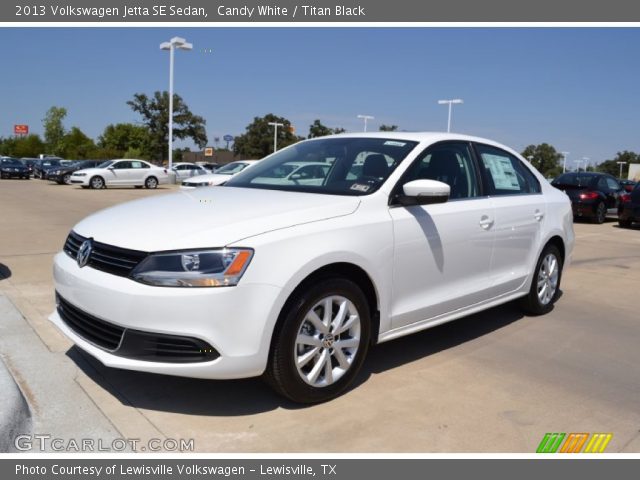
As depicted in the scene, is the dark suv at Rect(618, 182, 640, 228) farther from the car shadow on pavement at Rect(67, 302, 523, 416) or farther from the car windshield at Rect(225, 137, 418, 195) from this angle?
the car windshield at Rect(225, 137, 418, 195)

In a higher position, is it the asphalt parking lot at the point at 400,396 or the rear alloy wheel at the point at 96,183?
the rear alloy wheel at the point at 96,183

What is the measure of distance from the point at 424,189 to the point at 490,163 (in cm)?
144

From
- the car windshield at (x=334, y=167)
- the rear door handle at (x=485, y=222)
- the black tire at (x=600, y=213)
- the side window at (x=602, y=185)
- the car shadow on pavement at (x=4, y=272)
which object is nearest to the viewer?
the car windshield at (x=334, y=167)

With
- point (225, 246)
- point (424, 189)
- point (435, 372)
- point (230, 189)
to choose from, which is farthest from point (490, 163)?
point (225, 246)

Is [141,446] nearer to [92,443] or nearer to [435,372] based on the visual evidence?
[92,443]

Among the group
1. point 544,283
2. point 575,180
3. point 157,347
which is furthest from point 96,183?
point 157,347

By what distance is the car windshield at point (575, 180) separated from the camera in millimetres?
16922

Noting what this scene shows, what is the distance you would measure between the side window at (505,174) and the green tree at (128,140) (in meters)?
65.6

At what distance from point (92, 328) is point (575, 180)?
16.6 m

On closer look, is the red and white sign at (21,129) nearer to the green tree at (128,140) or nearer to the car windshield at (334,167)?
the green tree at (128,140)

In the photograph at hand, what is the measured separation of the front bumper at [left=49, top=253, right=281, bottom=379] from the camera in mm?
2984

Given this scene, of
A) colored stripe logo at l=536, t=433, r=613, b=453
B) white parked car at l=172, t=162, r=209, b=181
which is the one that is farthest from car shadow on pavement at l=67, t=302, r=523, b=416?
white parked car at l=172, t=162, r=209, b=181

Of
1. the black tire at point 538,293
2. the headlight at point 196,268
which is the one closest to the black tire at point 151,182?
the black tire at point 538,293

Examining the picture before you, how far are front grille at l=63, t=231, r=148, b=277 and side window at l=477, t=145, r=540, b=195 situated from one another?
2.94m
